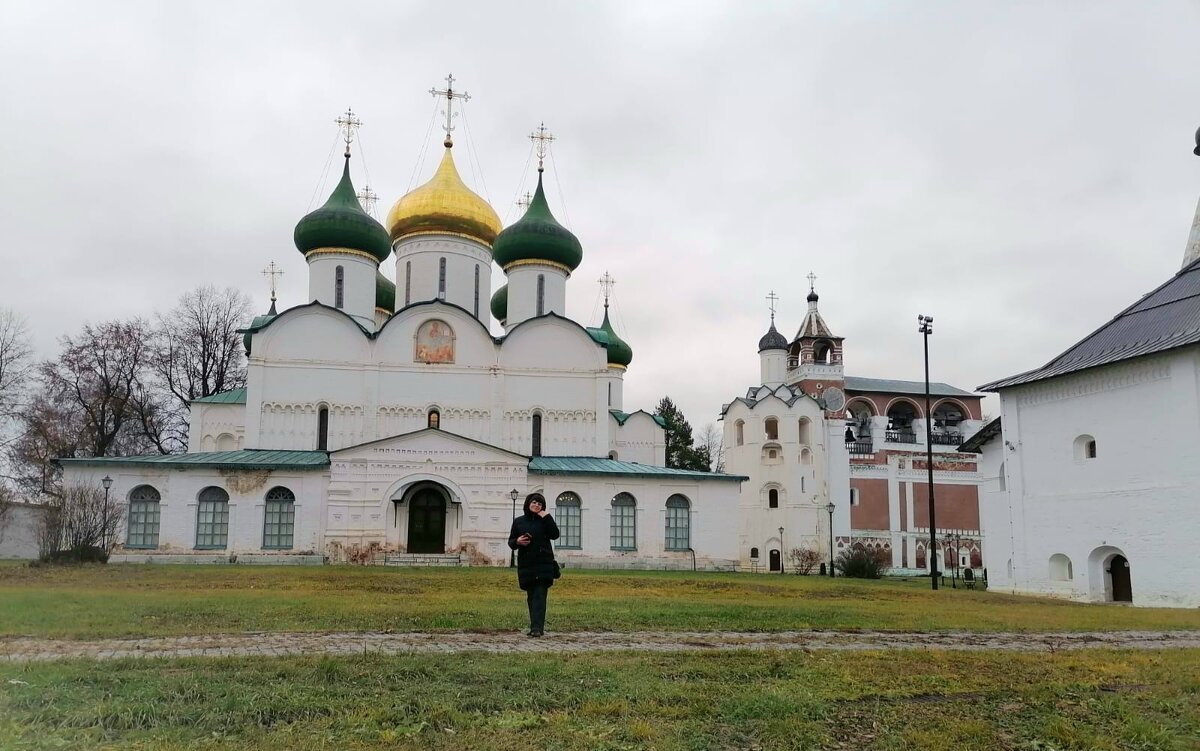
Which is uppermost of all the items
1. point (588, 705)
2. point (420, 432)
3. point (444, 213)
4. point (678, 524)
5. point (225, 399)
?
point (444, 213)

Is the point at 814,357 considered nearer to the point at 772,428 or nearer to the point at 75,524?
the point at 772,428

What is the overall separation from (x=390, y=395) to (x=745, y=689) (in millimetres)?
28484

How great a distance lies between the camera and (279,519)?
29.7 m

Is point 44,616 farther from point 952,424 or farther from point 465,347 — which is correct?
point 952,424

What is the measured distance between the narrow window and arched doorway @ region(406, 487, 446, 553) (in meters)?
10.1

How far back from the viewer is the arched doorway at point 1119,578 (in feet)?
69.6

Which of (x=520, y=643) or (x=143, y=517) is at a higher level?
(x=143, y=517)

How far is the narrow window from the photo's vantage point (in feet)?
124

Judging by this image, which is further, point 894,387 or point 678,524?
point 894,387

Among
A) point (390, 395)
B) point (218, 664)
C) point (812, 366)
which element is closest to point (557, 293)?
point (390, 395)

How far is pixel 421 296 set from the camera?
37.5 meters

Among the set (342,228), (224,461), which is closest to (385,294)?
(342,228)

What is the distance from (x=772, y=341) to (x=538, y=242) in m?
18.6

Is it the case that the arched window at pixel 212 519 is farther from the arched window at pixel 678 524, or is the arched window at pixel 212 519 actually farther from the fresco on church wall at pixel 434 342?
the arched window at pixel 678 524
